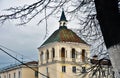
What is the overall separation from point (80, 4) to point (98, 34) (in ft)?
5.12

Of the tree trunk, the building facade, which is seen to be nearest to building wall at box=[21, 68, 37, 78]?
the building facade

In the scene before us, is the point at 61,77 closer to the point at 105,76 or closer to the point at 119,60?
the point at 105,76

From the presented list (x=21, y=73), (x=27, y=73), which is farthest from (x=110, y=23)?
(x=27, y=73)

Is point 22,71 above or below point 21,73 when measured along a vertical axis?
above

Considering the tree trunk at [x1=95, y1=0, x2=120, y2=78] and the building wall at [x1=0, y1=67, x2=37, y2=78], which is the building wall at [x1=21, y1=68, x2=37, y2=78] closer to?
the building wall at [x1=0, y1=67, x2=37, y2=78]

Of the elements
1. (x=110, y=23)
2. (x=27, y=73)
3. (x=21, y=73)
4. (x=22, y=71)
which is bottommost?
(x=27, y=73)

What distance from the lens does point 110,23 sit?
3.60 meters

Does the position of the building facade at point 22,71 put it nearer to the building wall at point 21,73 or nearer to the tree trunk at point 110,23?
the building wall at point 21,73

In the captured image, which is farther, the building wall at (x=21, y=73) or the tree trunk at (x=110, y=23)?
the building wall at (x=21, y=73)

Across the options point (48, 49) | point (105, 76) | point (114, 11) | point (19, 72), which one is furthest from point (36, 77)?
point (114, 11)

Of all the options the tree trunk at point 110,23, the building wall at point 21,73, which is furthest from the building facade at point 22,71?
the tree trunk at point 110,23

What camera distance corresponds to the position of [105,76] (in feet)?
30.9

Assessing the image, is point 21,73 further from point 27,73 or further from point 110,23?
point 110,23

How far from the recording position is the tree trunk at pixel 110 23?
138 inches
